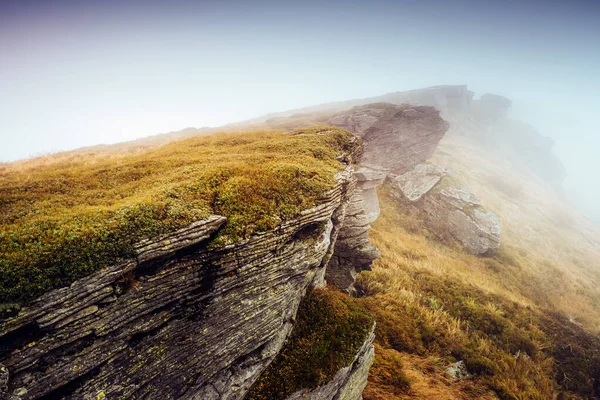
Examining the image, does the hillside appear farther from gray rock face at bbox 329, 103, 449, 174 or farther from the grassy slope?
gray rock face at bbox 329, 103, 449, 174

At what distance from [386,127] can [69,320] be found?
135 ft

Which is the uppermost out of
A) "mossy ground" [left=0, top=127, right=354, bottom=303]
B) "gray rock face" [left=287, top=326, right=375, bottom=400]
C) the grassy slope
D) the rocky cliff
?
"mossy ground" [left=0, top=127, right=354, bottom=303]

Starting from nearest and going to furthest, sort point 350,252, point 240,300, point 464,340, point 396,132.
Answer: point 240,300
point 464,340
point 350,252
point 396,132

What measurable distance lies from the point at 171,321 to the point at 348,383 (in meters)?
6.86

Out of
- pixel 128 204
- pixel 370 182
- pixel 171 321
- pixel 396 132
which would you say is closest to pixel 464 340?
pixel 370 182

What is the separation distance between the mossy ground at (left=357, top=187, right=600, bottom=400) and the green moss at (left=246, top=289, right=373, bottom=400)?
3.08 m

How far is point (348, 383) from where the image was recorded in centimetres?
870

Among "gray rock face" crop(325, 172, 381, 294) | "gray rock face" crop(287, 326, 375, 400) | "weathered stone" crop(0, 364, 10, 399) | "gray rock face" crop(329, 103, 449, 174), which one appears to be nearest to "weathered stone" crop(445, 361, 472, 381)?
"gray rock face" crop(287, 326, 375, 400)

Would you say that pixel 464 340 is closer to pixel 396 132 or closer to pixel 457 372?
pixel 457 372

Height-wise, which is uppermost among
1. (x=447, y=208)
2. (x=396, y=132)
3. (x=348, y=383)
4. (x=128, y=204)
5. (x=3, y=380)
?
(x=128, y=204)

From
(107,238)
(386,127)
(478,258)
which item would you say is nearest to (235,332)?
(107,238)

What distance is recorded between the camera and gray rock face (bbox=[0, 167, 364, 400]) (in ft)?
15.1

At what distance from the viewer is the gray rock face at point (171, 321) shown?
15.1 feet

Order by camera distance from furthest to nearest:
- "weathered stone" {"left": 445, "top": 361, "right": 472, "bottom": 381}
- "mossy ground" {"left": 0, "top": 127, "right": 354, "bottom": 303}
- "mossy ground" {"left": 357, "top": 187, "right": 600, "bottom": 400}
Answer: "weathered stone" {"left": 445, "top": 361, "right": 472, "bottom": 381}
"mossy ground" {"left": 357, "top": 187, "right": 600, "bottom": 400}
"mossy ground" {"left": 0, "top": 127, "right": 354, "bottom": 303}
